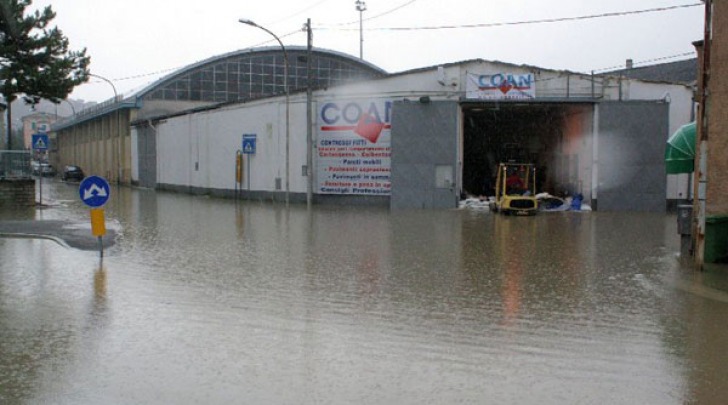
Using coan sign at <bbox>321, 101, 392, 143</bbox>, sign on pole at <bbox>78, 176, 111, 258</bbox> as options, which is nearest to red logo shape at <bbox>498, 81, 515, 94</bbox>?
coan sign at <bbox>321, 101, 392, 143</bbox>

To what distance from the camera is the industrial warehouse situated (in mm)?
27578

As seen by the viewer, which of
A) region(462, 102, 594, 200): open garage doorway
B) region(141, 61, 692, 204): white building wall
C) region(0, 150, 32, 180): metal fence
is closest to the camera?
region(0, 150, 32, 180): metal fence

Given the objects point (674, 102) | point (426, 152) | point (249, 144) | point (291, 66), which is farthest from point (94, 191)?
→ point (291, 66)

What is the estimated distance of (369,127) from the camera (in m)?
29.6

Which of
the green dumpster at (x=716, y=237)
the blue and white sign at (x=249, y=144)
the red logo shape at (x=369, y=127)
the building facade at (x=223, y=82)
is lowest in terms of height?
the green dumpster at (x=716, y=237)

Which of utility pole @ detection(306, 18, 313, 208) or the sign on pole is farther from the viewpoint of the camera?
utility pole @ detection(306, 18, 313, 208)

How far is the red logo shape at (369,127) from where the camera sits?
96.4 feet

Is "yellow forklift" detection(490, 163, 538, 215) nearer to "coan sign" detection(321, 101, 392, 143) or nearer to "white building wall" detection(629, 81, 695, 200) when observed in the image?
"white building wall" detection(629, 81, 695, 200)

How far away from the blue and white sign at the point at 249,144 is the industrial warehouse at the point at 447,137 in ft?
0.32

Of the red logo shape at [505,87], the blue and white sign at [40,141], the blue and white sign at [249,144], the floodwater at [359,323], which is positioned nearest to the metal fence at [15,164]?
the blue and white sign at [40,141]

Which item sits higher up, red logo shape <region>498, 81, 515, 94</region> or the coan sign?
red logo shape <region>498, 81, 515, 94</region>

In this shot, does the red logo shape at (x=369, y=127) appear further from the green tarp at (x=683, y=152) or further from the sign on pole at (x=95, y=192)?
the sign on pole at (x=95, y=192)

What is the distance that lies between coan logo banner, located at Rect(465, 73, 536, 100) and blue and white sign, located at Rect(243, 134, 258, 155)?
1143 centimetres

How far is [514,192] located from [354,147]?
7342 millimetres
